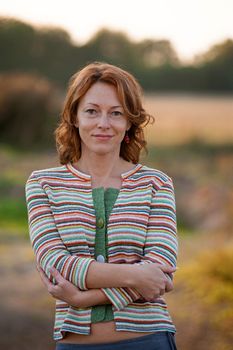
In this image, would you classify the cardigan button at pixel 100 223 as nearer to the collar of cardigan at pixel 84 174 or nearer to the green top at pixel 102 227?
the green top at pixel 102 227

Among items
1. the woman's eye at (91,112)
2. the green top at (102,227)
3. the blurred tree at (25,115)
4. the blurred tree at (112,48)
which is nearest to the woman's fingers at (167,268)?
the green top at (102,227)

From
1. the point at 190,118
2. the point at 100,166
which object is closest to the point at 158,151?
the point at 190,118

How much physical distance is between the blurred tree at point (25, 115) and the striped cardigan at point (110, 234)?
5232 mm

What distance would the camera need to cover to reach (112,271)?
1.79 m

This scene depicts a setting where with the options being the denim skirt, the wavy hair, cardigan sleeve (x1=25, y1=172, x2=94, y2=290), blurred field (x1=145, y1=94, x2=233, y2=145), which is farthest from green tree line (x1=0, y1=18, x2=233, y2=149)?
the denim skirt

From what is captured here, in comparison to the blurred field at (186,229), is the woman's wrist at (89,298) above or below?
above

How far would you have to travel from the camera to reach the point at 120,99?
193cm

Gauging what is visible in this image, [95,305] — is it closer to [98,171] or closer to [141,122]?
[98,171]

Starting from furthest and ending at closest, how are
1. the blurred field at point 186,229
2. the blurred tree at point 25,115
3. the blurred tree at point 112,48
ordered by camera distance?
the blurred tree at point 25,115
the blurred tree at point 112,48
the blurred field at point 186,229

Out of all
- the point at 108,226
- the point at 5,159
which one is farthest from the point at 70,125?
the point at 5,159

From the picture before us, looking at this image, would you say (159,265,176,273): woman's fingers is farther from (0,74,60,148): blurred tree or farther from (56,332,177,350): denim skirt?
(0,74,60,148): blurred tree

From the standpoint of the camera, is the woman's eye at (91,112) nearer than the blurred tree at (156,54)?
Yes

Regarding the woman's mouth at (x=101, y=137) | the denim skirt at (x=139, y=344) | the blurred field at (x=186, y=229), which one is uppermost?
the woman's mouth at (x=101, y=137)

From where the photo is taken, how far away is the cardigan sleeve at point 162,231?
73.2 inches
